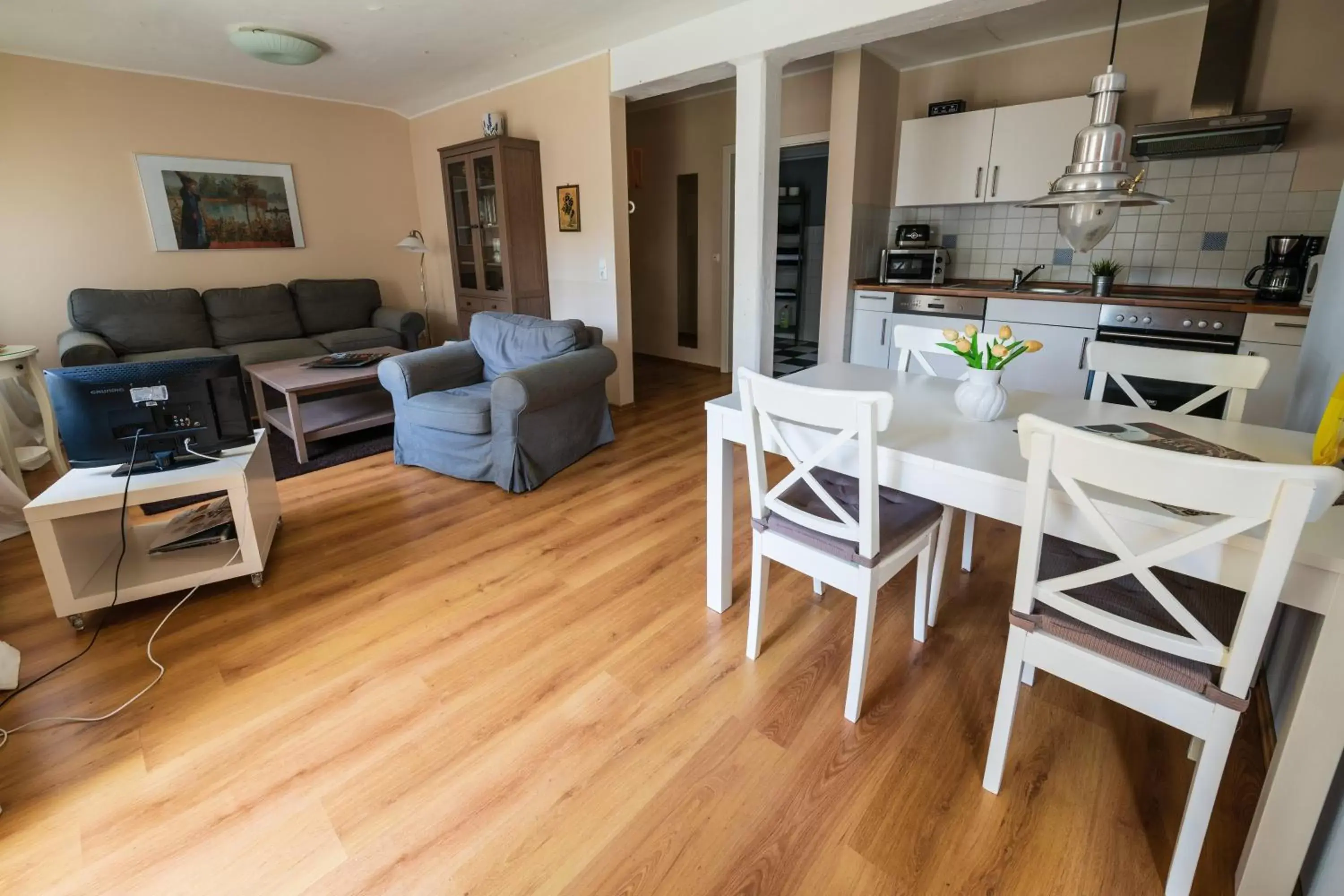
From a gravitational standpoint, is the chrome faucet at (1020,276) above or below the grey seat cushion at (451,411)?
above

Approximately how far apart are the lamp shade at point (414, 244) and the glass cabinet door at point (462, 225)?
36 centimetres

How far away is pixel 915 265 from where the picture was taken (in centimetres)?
405

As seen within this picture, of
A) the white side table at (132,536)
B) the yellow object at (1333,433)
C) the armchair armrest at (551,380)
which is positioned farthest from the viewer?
the armchair armrest at (551,380)

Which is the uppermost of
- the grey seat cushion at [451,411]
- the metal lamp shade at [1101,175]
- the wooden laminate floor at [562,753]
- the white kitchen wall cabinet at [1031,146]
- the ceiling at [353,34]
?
the ceiling at [353,34]

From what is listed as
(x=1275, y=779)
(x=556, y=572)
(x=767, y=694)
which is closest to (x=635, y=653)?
(x=767, y=694)

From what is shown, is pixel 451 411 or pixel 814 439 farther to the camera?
pixel 451 411

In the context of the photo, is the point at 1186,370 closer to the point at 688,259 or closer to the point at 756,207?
the point at 756,207

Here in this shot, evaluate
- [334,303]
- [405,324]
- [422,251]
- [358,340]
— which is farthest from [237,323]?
[422,251]

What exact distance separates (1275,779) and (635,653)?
143cm

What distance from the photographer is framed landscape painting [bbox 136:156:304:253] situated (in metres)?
4.48

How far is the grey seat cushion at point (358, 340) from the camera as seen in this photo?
15.4ft

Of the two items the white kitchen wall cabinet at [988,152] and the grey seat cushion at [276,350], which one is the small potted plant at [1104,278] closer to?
the white kitchen wall cabinet at [988,152]

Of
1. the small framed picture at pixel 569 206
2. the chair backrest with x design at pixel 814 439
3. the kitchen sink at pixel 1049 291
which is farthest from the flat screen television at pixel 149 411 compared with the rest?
the kitchen sink at pixel 1049 291

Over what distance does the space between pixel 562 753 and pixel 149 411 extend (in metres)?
1.78
